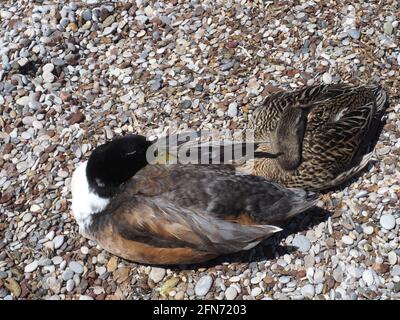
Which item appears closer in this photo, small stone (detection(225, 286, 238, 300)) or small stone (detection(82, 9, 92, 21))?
small stone (detection(225, 286, 238, 300))

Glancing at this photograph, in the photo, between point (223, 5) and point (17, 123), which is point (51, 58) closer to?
point (17, 123)

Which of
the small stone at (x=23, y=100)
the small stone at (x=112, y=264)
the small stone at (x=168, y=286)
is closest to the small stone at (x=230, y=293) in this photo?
the small stone at (x=168, y=286)

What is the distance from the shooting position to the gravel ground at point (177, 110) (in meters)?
4.09

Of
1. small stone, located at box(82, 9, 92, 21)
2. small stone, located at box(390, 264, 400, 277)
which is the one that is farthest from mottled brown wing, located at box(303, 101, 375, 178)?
small stone, located at box(82, 9, 92, 21)

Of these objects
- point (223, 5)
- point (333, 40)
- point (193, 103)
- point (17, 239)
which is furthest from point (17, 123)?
point (333, 40)

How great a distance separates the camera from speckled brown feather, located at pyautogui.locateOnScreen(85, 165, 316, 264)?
3.78m

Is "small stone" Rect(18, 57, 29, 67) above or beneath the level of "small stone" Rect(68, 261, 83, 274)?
above

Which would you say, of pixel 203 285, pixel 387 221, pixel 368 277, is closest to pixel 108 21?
pixel 203 285

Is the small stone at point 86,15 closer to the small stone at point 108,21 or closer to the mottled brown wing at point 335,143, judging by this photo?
the small stone at point 108,21

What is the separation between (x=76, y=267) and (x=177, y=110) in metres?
1.55

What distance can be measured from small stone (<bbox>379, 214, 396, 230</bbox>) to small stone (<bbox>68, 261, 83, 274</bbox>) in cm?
215

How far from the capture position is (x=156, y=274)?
414 cm

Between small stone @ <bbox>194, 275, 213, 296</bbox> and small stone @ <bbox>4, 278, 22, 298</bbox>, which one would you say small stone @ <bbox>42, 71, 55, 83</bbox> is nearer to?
small stone @ <bbox>4, 278, 22, 298</bbox>

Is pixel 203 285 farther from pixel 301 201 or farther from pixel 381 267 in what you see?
pixel 381 267
